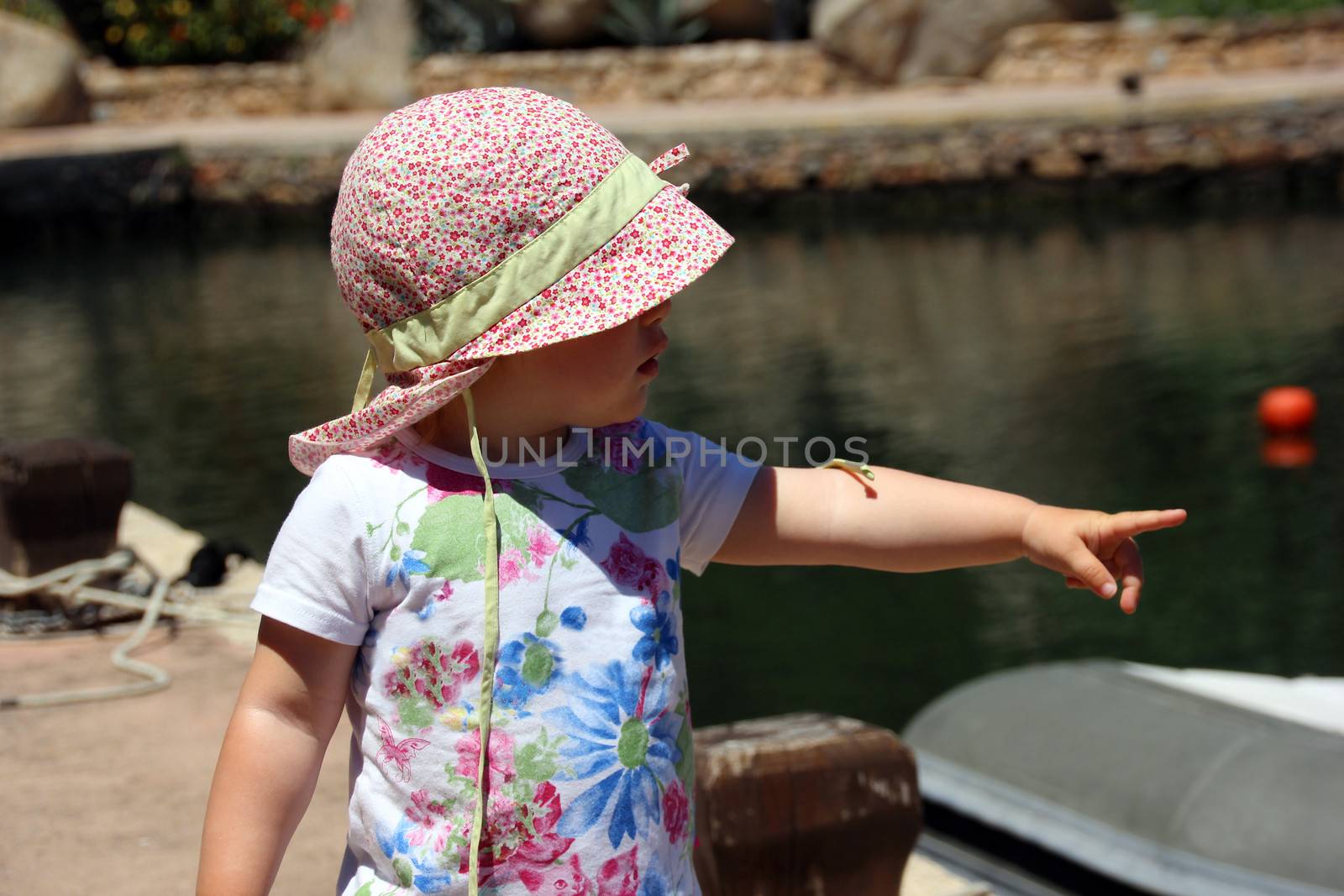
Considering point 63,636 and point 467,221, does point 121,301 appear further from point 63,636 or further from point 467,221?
point 467,221

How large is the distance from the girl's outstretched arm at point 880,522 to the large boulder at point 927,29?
47.1ft

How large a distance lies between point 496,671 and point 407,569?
12 cm

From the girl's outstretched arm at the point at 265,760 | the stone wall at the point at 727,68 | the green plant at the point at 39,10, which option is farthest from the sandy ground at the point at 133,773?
the green plant at the point at 39,10

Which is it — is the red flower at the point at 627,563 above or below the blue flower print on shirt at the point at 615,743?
A: above

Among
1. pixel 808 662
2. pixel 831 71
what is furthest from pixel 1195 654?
pixel 831 71

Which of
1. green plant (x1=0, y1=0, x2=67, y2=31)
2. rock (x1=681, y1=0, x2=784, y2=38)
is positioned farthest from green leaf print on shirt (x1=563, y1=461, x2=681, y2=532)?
green plant (x1=0, y1=0, x2=67, y2=31)

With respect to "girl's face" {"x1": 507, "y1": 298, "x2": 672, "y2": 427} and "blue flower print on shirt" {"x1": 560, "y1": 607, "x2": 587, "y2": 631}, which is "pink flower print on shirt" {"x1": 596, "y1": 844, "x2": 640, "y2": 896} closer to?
"blue flower print on shirt" {"x1": 560, "y1": 607, "x2": 587, "y2": 631}

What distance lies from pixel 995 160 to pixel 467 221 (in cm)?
1221

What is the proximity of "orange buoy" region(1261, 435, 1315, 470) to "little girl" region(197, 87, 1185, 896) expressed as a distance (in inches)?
232

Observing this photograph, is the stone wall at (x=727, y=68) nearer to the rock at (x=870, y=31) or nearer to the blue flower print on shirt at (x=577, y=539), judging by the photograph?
the rock at (x=870, y=31)

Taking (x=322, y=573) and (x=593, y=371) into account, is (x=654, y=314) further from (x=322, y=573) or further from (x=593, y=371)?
(x=322, y=573)

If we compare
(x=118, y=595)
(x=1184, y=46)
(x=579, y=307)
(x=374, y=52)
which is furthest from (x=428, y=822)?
(x=374, y=52)

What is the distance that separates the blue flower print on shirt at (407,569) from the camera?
146cm

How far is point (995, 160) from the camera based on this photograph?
43.1 ft
